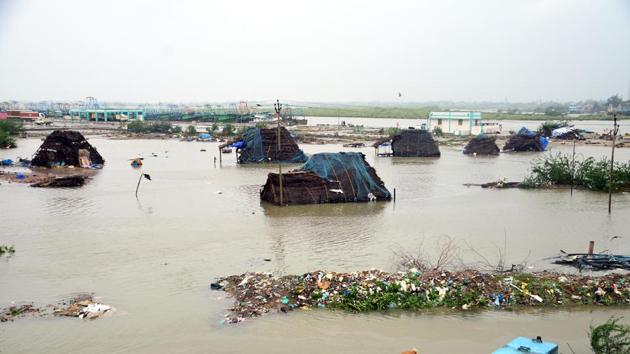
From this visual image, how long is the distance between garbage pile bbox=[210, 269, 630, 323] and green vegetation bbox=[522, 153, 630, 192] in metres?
9.81

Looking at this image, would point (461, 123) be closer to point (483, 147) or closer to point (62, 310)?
point (483, 147)

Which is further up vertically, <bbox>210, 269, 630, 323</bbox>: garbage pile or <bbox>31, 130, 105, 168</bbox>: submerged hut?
<bbox>31, 130, 105, 168</bbox>: submerged hut

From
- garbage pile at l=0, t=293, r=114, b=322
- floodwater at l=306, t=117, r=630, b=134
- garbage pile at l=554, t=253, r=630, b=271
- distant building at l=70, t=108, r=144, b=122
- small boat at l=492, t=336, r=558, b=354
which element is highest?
distant building at l=70, t=108, r=144, b=122

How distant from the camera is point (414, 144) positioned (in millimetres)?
29062

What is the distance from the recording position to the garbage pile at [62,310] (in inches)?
295

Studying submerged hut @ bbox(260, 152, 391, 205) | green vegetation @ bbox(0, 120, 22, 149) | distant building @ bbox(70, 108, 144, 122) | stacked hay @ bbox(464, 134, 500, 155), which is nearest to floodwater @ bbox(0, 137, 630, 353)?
submerged hut @ bbox(260, 152, 391, 205)

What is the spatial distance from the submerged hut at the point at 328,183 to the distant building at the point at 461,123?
2699 centimetres

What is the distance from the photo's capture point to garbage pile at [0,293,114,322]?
7500 mm

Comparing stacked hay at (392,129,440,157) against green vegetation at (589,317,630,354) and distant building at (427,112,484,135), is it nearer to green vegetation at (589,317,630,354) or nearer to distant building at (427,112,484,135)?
distant building at (427,112,484,135)

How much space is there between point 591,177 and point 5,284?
1553 cm

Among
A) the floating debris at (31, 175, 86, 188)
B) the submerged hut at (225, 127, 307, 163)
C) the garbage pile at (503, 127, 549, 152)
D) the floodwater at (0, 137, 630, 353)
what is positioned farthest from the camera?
the garbage pile at (503, 127, 549, 152)

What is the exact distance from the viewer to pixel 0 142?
31031mm

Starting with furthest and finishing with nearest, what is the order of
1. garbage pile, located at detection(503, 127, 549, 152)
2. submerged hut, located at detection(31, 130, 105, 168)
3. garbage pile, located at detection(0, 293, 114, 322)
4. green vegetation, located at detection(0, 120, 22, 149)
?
garbage pile, located at detection(503, 127, 549, 152), green vegetation, located at detection(0, 120, 22, 149), submerged hut, located at detection(31, 130, 105, 168), garbage pile, located at detection(0, 293, 114, 322)

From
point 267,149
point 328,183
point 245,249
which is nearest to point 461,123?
point 267,149
